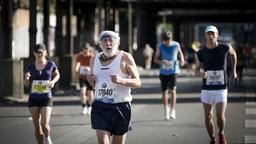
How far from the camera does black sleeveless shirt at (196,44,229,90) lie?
11.6 metres

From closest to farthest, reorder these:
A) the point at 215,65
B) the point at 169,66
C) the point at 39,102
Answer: the point at 39,102 < the point at 215,65 < the point at 169,66

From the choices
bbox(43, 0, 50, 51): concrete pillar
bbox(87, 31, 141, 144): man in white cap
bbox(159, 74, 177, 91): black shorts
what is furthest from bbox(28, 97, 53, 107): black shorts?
bbox(43, 0, 50, 51): concrete pillar

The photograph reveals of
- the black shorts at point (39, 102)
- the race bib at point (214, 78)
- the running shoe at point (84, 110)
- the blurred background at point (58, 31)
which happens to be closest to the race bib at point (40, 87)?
the black shorts at point (39, 102)

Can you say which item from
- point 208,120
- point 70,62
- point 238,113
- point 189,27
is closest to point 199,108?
point 238,113

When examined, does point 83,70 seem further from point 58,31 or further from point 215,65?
point 58,31

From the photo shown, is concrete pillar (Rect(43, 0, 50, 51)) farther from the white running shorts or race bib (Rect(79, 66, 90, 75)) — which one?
the white running shorts

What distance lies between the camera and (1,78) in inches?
882

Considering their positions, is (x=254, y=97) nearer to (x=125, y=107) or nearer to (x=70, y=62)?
(x=70, y=62)

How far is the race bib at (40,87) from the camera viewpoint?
37.6 ft

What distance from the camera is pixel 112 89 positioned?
333 inches

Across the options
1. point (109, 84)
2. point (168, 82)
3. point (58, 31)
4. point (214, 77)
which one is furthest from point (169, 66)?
point (58, 31)

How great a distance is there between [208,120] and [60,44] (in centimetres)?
1898

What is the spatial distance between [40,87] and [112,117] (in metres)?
3.28

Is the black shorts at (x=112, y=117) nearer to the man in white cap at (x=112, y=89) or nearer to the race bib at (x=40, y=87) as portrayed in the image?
the man in white cap at (x=112, y=89)
